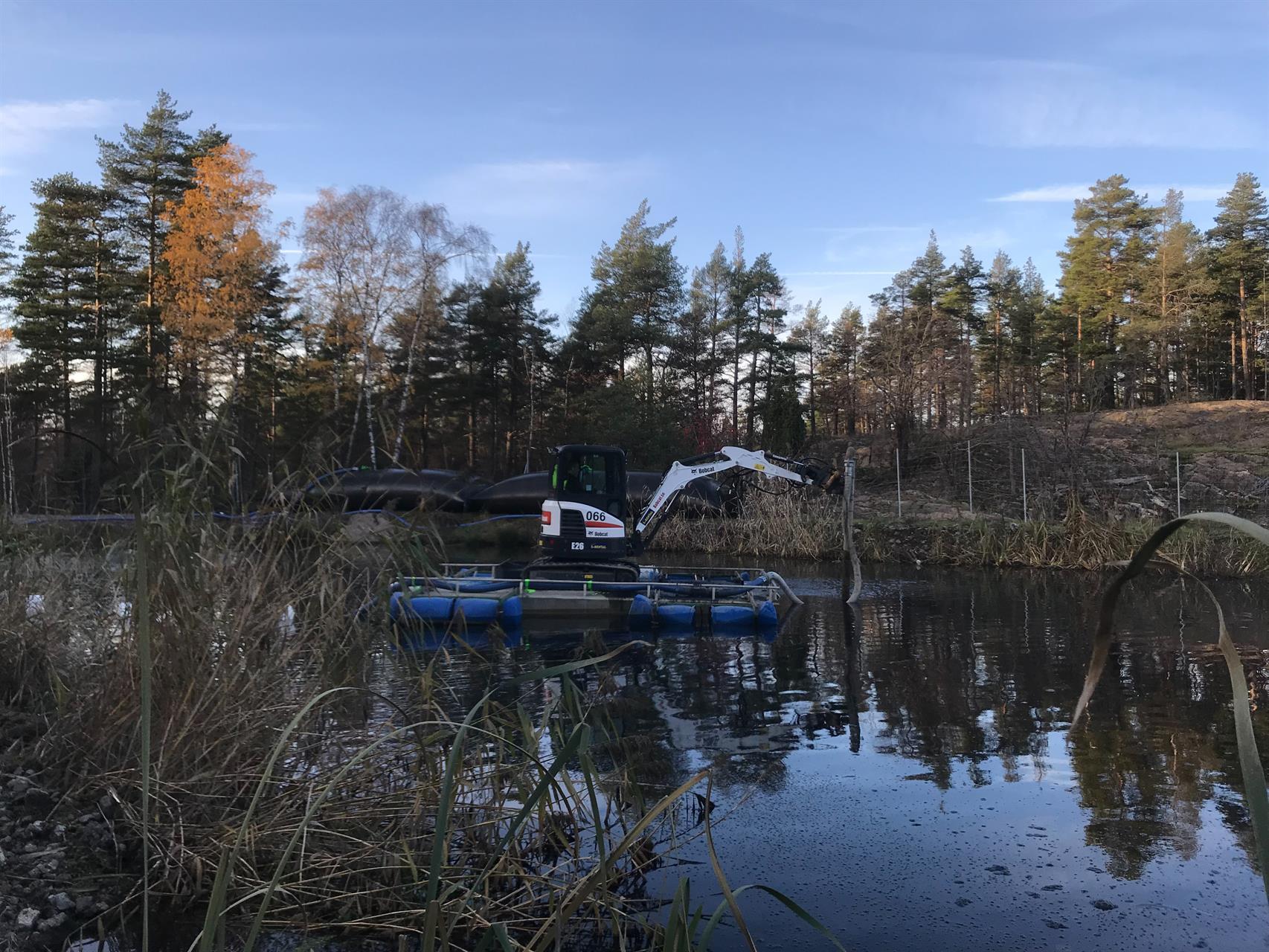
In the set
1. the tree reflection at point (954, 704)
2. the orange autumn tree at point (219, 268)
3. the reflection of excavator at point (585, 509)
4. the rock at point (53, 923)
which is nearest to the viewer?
the rock at point (53, 923)

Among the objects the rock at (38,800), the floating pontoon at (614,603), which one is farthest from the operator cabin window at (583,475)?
the rock at (38,800)

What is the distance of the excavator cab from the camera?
45.3ft

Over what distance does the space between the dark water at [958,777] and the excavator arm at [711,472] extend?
310 cm

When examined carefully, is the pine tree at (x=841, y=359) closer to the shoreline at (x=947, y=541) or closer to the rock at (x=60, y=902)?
the shoreline at (x=947, y=541)

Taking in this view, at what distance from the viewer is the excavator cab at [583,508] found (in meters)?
13.8

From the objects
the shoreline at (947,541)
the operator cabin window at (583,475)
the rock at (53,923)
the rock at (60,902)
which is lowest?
the rock at (53,923)

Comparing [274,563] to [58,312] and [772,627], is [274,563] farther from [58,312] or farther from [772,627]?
[58,312]

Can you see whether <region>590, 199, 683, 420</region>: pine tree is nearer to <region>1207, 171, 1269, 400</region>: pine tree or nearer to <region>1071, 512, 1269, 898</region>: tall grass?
<region>1207, 171, 1269, 400</region>: pine tree

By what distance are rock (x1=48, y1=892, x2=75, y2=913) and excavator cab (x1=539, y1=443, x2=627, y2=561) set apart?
1000cm

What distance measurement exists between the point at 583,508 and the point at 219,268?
742 inches

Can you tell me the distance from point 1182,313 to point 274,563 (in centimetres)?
4608

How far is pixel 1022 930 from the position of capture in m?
4.28

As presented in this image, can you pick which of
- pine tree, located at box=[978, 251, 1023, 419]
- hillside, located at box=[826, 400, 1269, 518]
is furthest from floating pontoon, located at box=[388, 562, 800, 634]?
pine tree, located at box=[978, 251, 1023, 419]

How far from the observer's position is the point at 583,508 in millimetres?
13852
